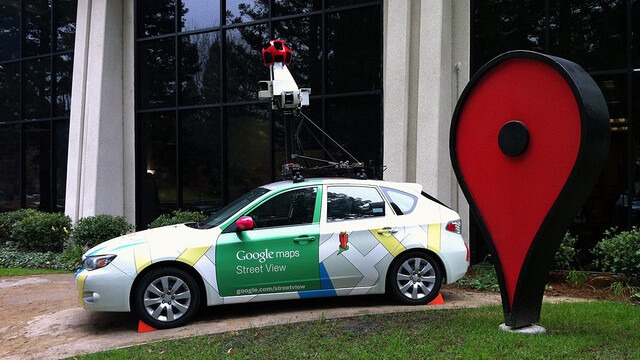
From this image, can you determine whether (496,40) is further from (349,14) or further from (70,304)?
(70,304)

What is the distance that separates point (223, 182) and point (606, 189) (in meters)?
7.40

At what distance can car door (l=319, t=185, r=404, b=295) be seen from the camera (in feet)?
20.6

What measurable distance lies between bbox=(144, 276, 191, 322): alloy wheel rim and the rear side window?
2586mm

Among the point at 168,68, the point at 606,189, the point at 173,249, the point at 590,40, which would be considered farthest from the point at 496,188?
the point at 168,68

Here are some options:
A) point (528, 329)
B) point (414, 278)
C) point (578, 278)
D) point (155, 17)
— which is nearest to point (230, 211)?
point (414, 278)

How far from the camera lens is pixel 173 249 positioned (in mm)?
5848

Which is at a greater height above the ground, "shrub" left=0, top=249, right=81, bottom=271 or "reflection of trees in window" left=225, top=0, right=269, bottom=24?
"reflection of trees in window" left=225, top=0, right=269, bottom=24

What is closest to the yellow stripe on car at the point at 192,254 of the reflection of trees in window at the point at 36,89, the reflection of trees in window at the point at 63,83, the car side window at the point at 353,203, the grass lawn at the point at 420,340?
the grass lawn at the point at 420,340

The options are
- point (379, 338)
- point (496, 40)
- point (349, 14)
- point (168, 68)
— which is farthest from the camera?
point (168, 68)

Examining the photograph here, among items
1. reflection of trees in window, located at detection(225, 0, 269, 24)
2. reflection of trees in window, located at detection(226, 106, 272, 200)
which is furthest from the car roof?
reflection of trees in window, located at detection(225, 0, 269, 24)

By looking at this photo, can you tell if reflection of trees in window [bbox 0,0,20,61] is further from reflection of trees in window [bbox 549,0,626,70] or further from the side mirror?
reflection of trees in window [bbox 549,0,626,70]

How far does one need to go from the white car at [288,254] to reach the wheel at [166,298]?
0.03ft

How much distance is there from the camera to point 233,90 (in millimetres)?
12055

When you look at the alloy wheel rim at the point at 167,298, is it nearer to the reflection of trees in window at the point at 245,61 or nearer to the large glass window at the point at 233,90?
the large glass window at the point at 233,90
